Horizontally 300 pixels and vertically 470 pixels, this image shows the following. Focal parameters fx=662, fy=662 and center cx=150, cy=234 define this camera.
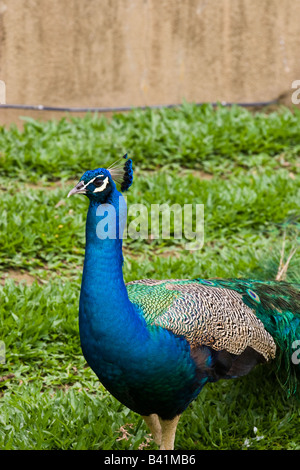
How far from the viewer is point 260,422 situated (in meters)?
3.26

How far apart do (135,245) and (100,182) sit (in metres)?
2.25

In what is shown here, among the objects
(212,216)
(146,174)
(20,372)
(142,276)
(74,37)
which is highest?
(74,37)

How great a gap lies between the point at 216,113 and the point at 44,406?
3672mm

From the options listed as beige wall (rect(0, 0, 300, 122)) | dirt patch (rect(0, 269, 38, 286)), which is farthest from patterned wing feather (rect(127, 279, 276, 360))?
beige wall (rect(0, 0, 300, 122))

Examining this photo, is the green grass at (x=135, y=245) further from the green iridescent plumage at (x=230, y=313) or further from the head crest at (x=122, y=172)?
the head crest at (x=122, y=172)

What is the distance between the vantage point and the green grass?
3172 millimetres

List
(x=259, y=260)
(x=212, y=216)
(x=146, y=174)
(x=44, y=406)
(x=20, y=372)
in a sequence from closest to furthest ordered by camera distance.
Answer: (x=44, y=406)
(x=20, y=372)
(x=259, y=260)
(x=212, y=216)
(x=146, y=174)

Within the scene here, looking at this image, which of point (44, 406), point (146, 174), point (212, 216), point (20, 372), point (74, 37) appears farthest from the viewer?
point (74, 37)

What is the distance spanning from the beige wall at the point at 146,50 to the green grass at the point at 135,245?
0.76 ft

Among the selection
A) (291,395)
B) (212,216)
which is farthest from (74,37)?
(291,395)

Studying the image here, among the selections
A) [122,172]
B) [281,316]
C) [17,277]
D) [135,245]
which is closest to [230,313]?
[281,316]

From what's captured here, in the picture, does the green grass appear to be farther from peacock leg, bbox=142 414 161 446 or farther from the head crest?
the head crest

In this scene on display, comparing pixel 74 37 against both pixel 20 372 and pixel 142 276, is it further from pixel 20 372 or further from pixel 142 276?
pixel 20 372
